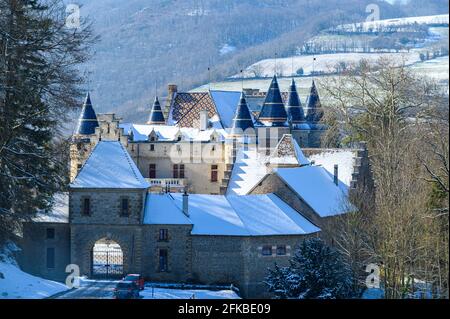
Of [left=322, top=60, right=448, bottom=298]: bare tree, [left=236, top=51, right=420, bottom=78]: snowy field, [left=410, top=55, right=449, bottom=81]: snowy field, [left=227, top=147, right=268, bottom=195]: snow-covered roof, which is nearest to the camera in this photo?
Answer: [left=322, top=60, right=448, bottom=298]: bare tree

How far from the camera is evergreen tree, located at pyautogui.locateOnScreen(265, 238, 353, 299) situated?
32531mm

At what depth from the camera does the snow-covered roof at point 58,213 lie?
38188mm

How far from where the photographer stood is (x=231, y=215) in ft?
128

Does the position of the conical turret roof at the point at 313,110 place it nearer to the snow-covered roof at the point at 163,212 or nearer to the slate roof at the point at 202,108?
the slate roof at the point at 202,108

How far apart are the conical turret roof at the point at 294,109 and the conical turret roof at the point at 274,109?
158 inches

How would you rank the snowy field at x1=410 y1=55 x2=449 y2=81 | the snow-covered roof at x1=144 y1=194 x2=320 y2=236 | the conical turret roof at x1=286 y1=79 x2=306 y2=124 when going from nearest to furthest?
the snow-covered roof at x1=144 y1=194 x2=320 y2=236 → the conical turret roof at x1=286 y1=79 x2=306 y2=124 → the snowy field at x1=410 y1=55 x2=449 y2=81

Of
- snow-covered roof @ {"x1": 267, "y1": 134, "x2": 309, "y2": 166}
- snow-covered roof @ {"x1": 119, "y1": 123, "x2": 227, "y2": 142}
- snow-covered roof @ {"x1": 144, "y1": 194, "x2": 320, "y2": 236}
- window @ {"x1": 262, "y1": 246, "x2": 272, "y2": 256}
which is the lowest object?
window @ {"x1": 262, "y1": 246, "x2": 272, "y2": 256}

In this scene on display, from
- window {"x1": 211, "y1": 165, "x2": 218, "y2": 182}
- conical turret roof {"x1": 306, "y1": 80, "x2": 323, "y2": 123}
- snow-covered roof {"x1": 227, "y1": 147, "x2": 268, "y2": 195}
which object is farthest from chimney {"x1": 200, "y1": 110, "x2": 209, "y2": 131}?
snow-covered roof {"x1": 227, "y1": 147, "x2": 268, "y2": 195}

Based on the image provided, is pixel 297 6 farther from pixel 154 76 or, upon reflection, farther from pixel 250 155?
pixel 250 155

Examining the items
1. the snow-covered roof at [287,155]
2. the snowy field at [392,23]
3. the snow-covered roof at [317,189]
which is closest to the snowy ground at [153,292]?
the snow-covered roof at [317,189]

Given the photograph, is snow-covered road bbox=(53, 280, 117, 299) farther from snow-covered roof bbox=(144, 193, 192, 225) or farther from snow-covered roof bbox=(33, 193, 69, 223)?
snow-covered roof bbox=(33, 193, 69, 223)

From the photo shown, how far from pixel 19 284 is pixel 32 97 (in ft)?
18.6

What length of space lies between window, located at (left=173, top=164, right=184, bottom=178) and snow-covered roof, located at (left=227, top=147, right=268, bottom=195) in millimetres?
8534
